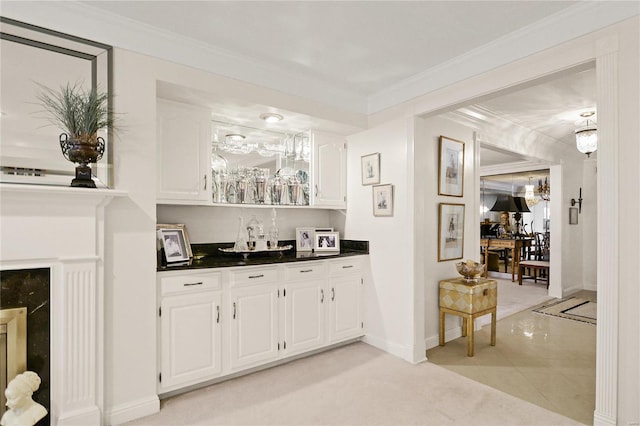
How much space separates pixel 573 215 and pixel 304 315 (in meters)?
5.72

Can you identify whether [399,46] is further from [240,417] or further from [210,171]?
[240,417]

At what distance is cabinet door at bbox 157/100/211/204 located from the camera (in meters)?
2.77

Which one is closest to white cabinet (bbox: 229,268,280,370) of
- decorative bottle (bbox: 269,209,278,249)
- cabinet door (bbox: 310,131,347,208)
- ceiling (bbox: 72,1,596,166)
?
decorative bottle (bbox: 269,209,278,249)

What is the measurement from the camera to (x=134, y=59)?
7.68 ft

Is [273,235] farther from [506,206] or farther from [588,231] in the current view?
[506,206]

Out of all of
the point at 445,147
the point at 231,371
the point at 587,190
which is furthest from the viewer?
the point at 587,190

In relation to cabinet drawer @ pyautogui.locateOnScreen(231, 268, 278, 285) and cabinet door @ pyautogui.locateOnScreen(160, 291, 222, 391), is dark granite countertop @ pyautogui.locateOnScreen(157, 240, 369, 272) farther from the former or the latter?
cabinet door @ pyautogui.locateOnScreen(160, 291, 222, 391)

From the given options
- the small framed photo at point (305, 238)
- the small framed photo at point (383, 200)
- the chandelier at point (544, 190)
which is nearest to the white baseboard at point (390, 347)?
the small framed photo at point (305, 238)

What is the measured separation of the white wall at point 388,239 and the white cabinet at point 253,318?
113 cm

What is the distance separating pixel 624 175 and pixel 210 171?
294cm

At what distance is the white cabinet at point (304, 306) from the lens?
3119 millimetres

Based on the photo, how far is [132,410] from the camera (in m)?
2.28

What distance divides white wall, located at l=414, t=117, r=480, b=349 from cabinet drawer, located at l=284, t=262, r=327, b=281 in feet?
3.06

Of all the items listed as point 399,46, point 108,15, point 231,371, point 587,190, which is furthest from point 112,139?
point 587,190
